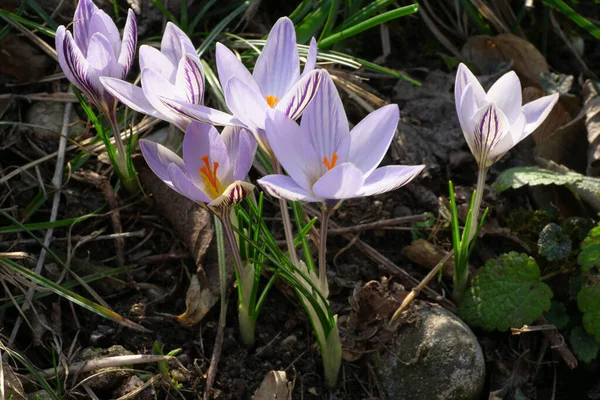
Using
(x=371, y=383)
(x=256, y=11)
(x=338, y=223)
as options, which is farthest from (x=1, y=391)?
(x=256, y=11)

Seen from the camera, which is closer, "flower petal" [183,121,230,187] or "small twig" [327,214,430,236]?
"flower petal" [183,121,230,187]

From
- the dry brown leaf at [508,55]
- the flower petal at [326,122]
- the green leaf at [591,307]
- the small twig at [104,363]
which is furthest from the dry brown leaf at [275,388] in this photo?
the dry brown leaf at [508,55]

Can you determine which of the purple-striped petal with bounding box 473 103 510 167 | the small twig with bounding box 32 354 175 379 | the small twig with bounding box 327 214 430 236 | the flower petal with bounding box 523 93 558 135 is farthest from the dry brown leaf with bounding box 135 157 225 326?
the flower petal with bounding box 523 93 558 135

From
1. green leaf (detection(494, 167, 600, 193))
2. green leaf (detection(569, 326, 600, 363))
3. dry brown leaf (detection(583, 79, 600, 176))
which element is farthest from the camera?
dry brown leaf (detection(583, 79, 600, 176))

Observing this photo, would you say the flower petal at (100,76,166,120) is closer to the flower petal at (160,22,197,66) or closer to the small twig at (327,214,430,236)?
the flower petal at (160,22,197,66)

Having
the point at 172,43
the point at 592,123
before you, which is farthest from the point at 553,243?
the point at 172,43

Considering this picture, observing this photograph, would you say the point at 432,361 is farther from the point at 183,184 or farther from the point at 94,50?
the point at 94,50

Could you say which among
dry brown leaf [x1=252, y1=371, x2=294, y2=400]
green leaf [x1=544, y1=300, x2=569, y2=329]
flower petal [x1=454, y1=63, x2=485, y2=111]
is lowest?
green leaf [x1=544, y1=300, x2=569, y2=329]

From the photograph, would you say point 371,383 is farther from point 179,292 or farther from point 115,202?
point 115,202
